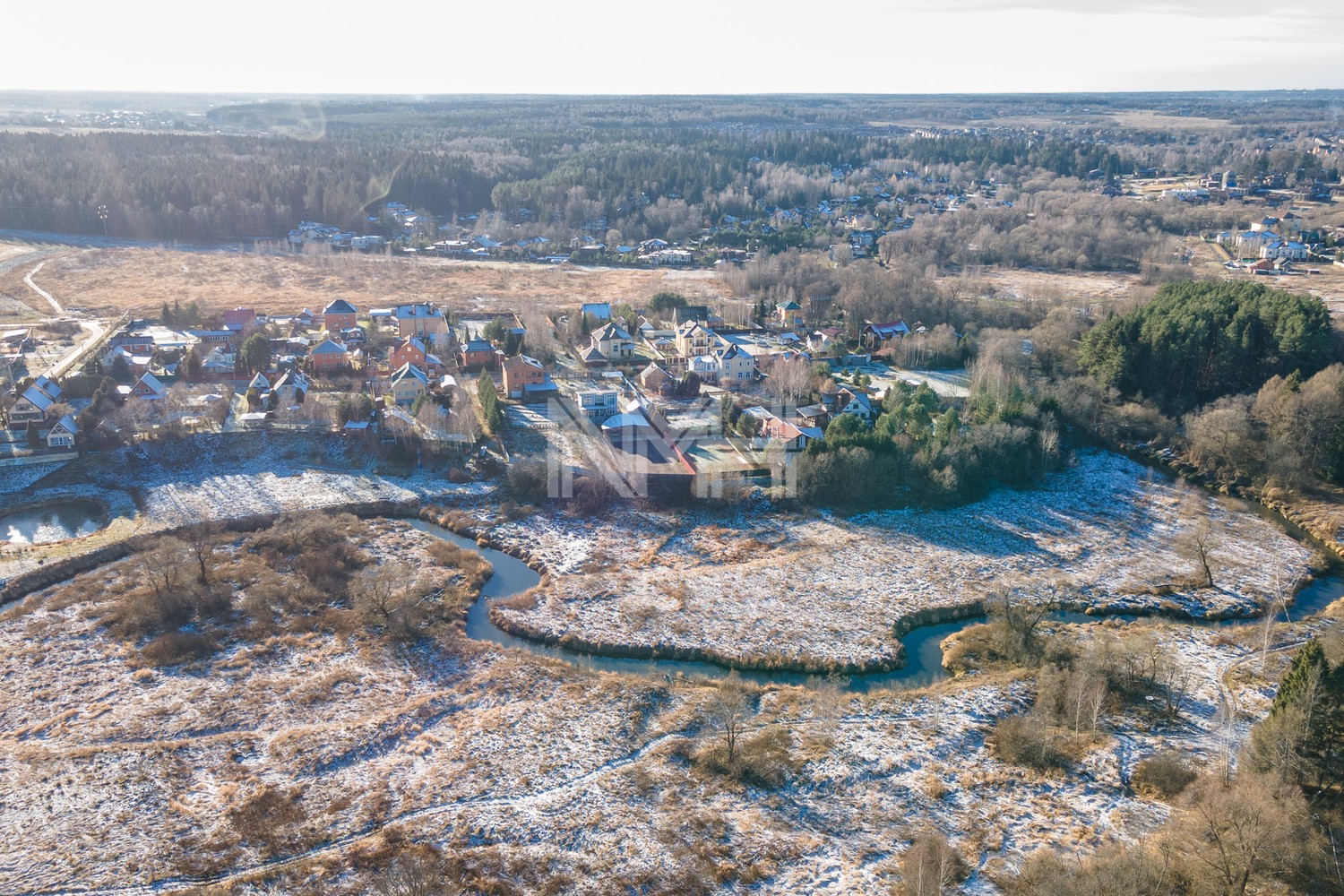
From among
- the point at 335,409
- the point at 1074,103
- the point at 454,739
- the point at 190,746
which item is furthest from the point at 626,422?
the point at 1074,103

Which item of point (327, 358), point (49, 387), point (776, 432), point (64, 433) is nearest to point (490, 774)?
point (776, 432)

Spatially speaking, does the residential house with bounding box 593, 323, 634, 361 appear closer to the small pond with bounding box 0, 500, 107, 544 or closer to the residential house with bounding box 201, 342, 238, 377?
the residential house with bounding box 201, 342, 238, 377

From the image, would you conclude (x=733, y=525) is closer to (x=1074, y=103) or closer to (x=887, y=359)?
(x=887, y=359)

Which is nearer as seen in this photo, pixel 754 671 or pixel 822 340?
pixel 754 671

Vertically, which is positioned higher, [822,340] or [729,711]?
[822,340]

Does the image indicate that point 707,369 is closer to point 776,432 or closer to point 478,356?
point 776,432

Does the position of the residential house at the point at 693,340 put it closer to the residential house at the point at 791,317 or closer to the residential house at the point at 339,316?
the residential house at the point at 791,317
